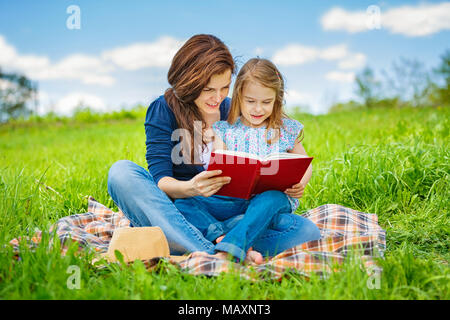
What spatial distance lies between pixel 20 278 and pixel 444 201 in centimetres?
272

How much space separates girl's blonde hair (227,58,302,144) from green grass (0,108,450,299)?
91 cm

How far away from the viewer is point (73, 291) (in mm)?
1702

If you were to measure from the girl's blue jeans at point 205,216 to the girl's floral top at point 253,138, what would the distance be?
35 cm

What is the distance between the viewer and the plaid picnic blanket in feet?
6.39

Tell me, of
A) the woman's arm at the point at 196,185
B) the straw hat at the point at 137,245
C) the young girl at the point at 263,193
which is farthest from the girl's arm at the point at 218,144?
the straw hat at the point at 137,245

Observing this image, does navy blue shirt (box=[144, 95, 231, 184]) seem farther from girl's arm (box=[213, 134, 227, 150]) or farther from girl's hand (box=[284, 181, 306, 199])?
girl's hand (box=[284, 181, 306, 199])

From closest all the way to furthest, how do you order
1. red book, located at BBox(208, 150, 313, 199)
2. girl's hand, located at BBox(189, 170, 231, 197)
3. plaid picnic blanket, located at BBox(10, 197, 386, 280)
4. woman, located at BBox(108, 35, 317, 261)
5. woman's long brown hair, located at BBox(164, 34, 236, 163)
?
1. plaid picnic blanket, located at BBox(10, 197, 386, 280)
2. red book, located at BBox(208, 150, 313, 199)
3. girl's hand, located at BBox(189, 170, 231, 197)
4. woman, located at BBox(108, 35, 317, 261)
5. woman's long brown hair, located at BBox(164, 34, 236, 163)

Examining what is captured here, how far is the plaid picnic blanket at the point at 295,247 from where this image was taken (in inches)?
76.7

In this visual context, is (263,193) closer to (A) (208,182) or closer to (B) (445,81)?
(A) (208,182)

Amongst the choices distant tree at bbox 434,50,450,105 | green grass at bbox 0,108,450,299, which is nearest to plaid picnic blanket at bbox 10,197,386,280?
green grass at bbox 0,108,450,299

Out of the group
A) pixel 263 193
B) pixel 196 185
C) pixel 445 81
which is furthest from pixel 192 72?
pixel 445 81

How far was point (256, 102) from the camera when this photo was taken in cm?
252

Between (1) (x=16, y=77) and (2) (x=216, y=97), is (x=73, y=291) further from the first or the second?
(1) (x=16, y=77)

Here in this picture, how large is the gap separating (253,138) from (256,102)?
0.77ft
